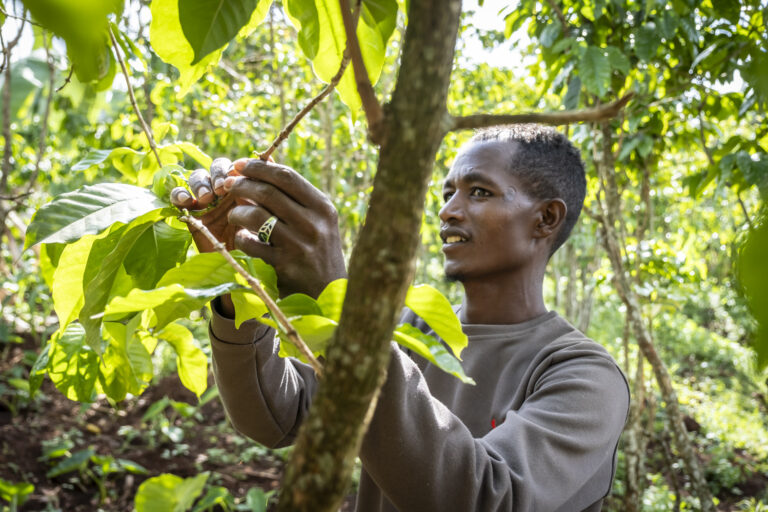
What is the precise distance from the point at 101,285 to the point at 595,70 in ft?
7.09

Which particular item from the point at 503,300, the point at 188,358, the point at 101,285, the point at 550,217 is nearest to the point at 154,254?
the point at 101,285

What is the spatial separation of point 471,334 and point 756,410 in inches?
233

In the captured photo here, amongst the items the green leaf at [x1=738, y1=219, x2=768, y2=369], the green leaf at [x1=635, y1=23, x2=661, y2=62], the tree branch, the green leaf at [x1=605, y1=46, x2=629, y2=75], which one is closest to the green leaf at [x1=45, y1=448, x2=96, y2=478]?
the green leaf at [x1=605, y1=46, x2=629, y2=75]

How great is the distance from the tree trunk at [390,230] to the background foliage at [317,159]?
158mm

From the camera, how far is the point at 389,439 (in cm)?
79

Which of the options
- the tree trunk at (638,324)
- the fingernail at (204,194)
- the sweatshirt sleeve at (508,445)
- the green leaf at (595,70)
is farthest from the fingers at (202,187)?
the tree trunk at (638,324)

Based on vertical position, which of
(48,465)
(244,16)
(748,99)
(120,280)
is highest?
(748,99)

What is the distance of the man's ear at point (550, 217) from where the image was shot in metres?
1.65

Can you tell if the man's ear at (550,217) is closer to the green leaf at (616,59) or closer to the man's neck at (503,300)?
the man's neck at (503,300)

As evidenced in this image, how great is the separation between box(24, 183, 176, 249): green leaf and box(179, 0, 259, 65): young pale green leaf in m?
0.20

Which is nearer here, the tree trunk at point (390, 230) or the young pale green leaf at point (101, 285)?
the tree trunk at point (390, 230)

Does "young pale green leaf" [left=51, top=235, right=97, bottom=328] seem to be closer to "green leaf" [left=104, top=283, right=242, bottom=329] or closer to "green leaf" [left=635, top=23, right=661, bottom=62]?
"green leaf" [left=104, top=283, right=242, bottom=329]

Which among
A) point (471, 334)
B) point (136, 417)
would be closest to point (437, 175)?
point (136, 417)

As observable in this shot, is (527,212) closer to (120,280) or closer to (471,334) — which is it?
(471,334)
